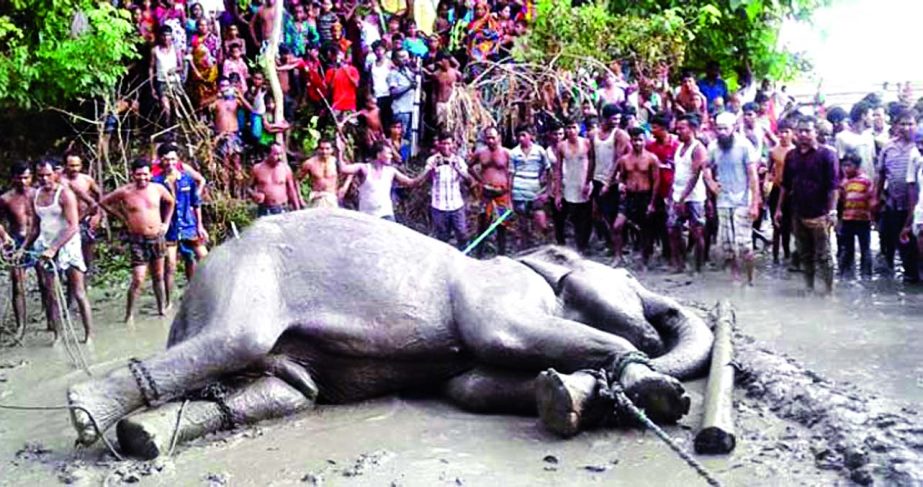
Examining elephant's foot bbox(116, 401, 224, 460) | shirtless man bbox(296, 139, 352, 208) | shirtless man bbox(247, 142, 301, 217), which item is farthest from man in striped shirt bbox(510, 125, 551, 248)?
elephant's foot bbox(116, 401, 224, 460)

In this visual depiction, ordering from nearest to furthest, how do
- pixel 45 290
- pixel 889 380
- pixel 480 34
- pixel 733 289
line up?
pixel 889 380 < pixel 45 290 < pixel 733 289 < pixel 480 34

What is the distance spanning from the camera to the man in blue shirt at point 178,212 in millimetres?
10977

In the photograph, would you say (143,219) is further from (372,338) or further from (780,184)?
(780,184)

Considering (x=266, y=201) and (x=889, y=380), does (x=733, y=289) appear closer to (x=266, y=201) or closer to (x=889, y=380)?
(x=889, y=380)

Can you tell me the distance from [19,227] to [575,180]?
641 cm

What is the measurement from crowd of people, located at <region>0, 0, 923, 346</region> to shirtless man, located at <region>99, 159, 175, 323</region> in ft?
0.06

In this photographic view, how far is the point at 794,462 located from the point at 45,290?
7.48 m

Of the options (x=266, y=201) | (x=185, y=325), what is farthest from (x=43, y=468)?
(x=266, y=201)

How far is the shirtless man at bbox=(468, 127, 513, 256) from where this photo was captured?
526 inches

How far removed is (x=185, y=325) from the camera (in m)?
6.49

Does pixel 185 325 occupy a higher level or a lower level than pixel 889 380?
higher

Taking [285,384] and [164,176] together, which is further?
[164,176]

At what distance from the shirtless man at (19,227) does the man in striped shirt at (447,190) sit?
189 inches

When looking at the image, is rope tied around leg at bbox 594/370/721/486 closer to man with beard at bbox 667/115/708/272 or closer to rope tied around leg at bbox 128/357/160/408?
rope tied around leg at bbox 128/357/160/408
